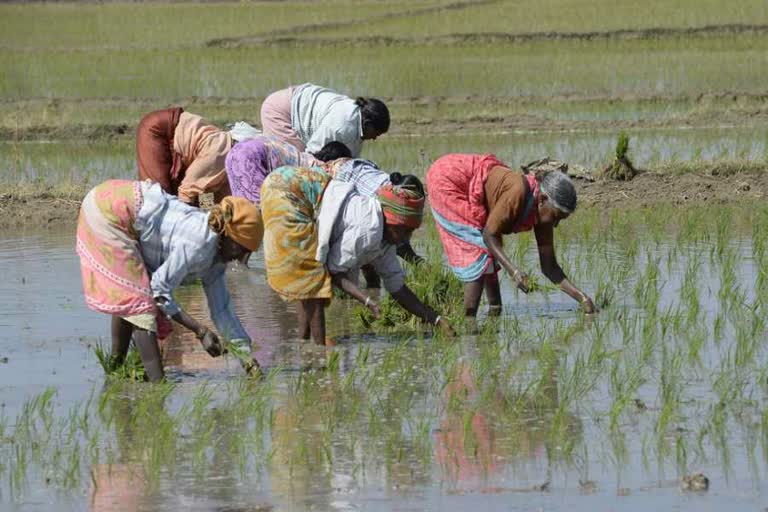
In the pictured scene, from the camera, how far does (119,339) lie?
6.18m

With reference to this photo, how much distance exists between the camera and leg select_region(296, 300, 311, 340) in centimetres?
684

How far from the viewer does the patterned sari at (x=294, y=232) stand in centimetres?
657

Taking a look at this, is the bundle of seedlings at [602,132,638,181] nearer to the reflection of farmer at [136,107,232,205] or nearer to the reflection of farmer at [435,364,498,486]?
the reflection of farmer at [136,107,232,205]

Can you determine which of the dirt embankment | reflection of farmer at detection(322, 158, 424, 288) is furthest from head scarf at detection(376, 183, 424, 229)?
the dirt embankment

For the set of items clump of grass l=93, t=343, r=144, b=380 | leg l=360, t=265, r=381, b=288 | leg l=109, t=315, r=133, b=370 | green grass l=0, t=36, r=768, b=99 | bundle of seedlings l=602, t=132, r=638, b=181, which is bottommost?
clump of grass l=93, t=343, r=144, b=380

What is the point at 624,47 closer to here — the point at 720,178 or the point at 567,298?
the point at 720,178

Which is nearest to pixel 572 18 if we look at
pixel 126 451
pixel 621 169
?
pixel 621 169

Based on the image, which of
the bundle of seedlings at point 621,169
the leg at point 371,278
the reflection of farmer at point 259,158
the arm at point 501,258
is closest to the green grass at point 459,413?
the arm at point 501,258

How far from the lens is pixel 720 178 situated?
11.8 metres

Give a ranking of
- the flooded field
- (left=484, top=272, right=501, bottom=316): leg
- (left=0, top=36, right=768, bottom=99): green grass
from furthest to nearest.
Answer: (left=0, top=36, right=768, bottom=99): green grass, the flooded field, (left=484, top=272, right=501, bottom=316): leg

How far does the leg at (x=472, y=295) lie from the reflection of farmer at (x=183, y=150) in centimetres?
186

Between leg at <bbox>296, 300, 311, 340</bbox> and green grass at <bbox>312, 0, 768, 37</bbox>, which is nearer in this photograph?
leg at <bbox>296, 300, 311, 340</bbox>

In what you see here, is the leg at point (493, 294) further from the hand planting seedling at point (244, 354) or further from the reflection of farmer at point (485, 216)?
the hand planting seedling at point (244, 354)

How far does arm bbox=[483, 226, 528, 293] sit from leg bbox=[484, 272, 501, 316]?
53 centimetres
